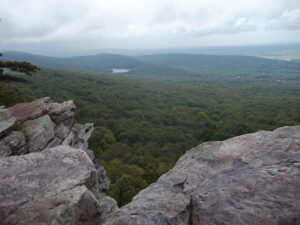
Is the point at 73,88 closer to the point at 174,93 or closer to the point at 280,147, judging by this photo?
the point at 174,93

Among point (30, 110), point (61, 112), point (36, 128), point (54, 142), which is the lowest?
point (54, 142)

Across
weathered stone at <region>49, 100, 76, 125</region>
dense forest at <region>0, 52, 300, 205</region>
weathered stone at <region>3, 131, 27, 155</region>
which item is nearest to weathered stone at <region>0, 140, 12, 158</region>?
weathered stone at <region>3, 131, 27, 155</region>

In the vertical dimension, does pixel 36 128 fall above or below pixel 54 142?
above

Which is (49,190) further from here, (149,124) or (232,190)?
(149,124)

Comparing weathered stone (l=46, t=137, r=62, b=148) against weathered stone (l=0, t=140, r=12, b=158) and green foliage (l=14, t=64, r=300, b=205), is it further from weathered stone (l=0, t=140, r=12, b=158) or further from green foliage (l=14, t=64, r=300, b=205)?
green foliage (l=14, t=64, r=300, b=205)

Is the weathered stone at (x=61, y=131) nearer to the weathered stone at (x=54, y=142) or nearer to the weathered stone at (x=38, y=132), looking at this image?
the weathered stone at (x=54, y=142)

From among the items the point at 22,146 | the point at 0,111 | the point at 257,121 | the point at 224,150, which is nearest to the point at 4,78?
the point at 0,111

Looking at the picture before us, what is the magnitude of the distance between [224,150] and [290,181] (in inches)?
117

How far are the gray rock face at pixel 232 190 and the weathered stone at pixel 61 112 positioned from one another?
40.7ft

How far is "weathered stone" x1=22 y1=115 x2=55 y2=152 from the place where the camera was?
13.5m

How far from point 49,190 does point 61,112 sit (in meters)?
12.4

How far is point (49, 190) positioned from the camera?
6707mm

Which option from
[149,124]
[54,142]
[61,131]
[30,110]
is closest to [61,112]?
[61,131]

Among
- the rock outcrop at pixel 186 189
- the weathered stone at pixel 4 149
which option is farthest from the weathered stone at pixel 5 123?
the rock outcrop at pixel 186 189
